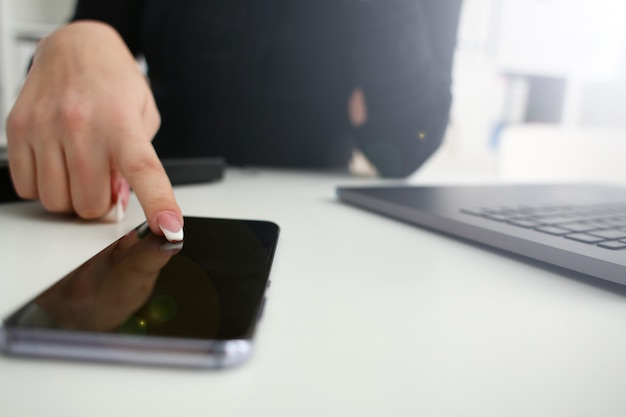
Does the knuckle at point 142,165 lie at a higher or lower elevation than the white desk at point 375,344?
higher

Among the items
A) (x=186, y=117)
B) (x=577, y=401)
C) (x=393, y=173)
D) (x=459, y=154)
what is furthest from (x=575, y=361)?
(x=459, y=154)

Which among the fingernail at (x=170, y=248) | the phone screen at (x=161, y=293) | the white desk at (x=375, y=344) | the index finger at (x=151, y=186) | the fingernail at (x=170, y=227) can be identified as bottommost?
the white desk at (x=375, y=344)

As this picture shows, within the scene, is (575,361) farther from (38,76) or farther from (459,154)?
(459,154)

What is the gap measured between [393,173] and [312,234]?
1.62 ft

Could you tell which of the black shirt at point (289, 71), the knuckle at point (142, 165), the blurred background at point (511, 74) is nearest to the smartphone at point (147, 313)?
the knuckle at point (142, 165)

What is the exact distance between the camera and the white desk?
0.14m

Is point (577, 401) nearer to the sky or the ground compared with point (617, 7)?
nearer to the ground

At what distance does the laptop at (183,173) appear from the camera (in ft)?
1.39

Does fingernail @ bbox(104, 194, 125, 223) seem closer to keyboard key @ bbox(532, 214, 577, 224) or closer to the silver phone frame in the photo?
the silver phone frame

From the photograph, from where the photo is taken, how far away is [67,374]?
144 millimetres

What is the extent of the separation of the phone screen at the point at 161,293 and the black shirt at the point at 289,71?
594 mm

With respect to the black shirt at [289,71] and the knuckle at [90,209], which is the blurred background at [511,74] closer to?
the black shirt at [289,71]

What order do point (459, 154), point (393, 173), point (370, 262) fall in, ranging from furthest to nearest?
point (459, 154), point (393, 173), point (370, 262)

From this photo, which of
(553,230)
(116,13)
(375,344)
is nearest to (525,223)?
(553,230)
